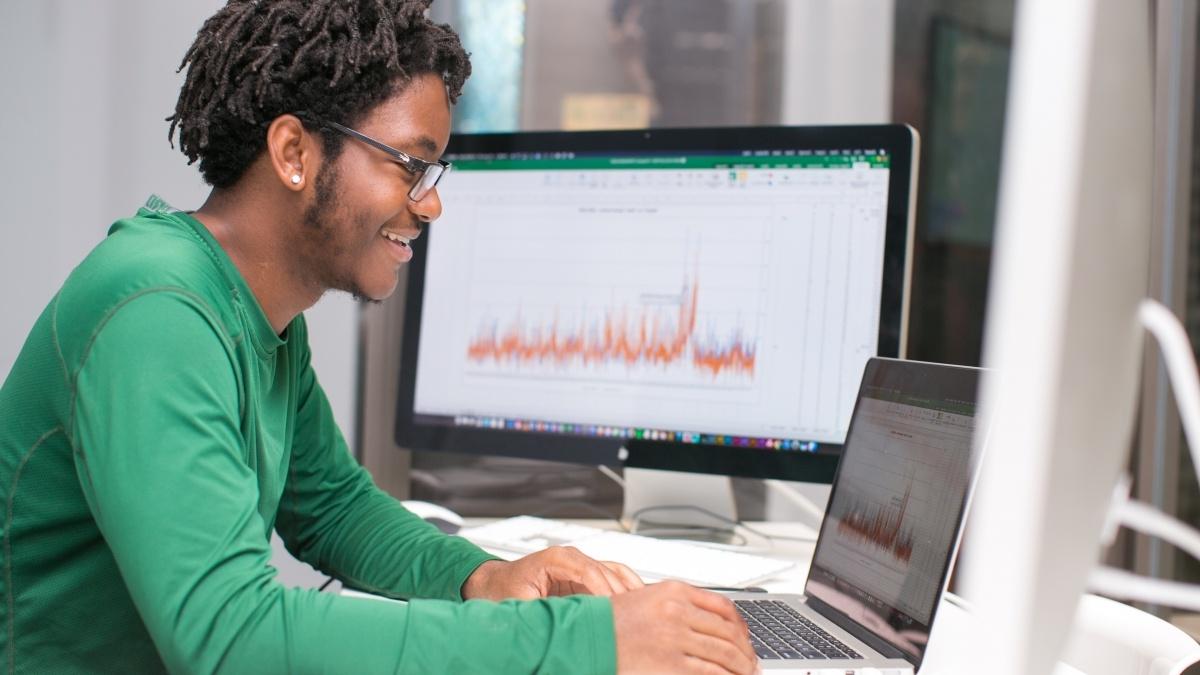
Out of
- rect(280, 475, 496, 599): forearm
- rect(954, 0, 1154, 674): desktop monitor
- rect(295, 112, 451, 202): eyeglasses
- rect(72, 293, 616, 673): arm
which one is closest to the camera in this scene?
rect(954, 0, 1154, 674): desktop monitor

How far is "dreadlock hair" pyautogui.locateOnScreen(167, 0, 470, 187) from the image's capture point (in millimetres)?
915

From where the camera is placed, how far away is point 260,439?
35.9 inches

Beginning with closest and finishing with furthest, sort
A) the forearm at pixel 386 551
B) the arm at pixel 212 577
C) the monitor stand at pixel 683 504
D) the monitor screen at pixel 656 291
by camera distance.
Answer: the arm at pixel 212 577, the forearm at pixel 386 551, the monitor screen at pixel 656 291, the monitor stand at pixel 683 504

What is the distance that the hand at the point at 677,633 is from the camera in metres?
0.71

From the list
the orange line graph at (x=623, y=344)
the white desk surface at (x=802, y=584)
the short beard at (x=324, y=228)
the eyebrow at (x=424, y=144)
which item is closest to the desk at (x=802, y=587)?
the white desk surface at (x=802, y=584)

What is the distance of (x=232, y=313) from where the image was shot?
86 centimetres

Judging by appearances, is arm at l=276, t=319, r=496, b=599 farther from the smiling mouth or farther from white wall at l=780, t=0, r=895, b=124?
white wall at l=780, t=0, r=895, b=124

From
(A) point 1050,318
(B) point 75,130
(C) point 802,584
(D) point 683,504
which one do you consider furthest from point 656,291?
(A) point 1050,318

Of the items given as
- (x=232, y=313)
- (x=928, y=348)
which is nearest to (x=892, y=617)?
(x=232, y=313)

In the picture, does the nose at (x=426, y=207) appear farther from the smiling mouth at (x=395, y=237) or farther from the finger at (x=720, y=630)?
the finger at (x=720, y=630)

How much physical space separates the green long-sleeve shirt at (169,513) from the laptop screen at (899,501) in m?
0.28

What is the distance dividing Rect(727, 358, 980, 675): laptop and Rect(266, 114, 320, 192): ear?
0.55 meters

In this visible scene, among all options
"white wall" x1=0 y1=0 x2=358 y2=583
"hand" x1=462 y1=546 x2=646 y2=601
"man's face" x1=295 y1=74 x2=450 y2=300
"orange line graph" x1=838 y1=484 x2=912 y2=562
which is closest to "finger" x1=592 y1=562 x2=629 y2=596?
"hand" x1=462 y1=546 x2=646 y2=601

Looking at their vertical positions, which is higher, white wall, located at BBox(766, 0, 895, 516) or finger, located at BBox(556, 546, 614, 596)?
white wall, located at BBox(766, 0, 895, 516)
